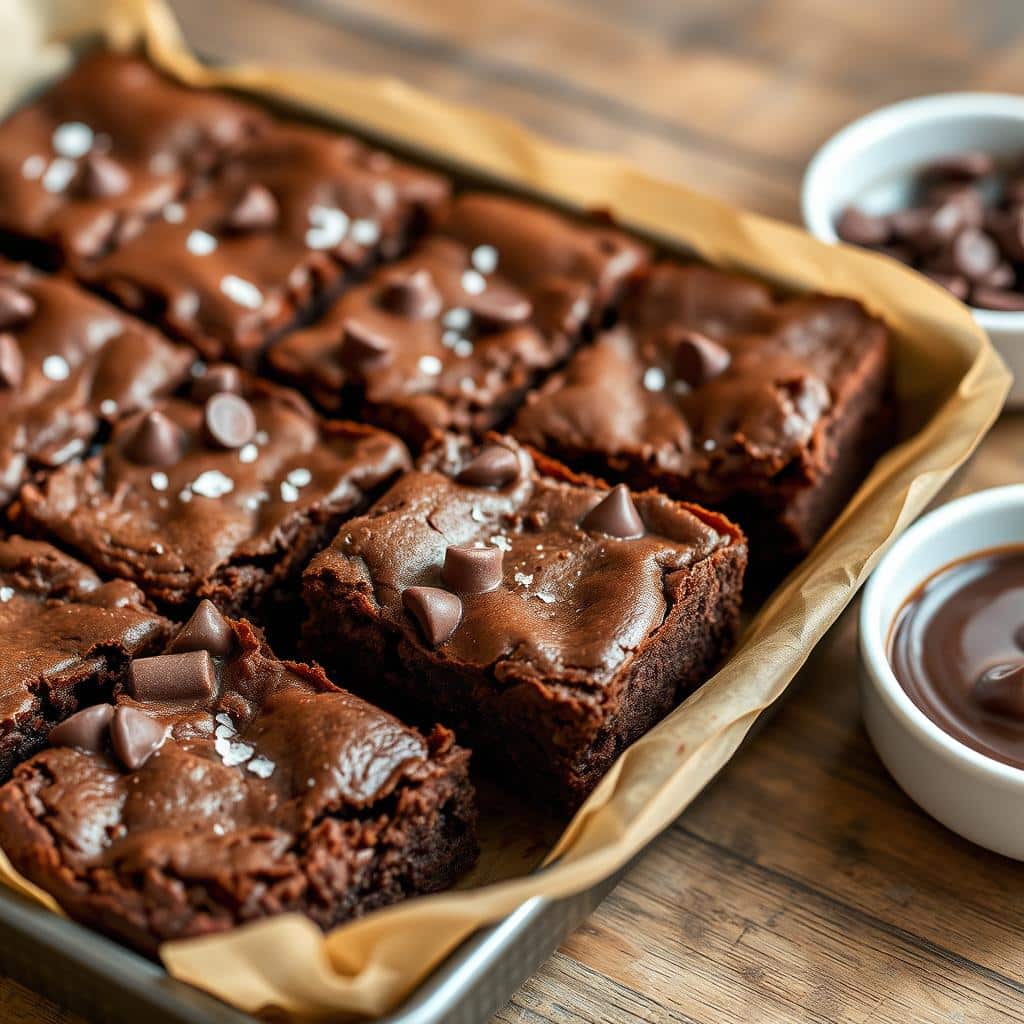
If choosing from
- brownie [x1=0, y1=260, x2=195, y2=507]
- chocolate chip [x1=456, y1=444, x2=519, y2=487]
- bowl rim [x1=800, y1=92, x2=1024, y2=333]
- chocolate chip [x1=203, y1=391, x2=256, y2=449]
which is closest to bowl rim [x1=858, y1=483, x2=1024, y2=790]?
chocolate chip [x1=456, y1=444, x2=519, y2=487]

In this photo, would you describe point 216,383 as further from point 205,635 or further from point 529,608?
point 529,608

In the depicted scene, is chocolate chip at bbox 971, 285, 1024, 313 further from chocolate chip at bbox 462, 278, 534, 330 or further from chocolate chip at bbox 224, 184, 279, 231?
chocolate chip at bbox 224, 184, 279, 231

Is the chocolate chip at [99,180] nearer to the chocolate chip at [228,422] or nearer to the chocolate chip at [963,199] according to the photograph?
the chocolate chip at [228,422]

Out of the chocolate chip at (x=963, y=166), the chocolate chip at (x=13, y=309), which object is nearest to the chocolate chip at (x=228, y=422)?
the chocolate chip at (x=13, y=309)

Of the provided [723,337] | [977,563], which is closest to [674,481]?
[723,337]

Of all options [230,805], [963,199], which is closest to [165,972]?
[230,805]
